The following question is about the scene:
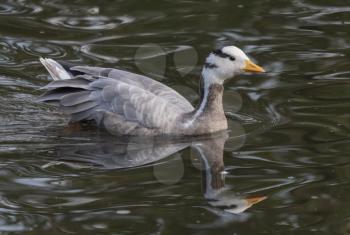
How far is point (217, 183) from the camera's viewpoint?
8281 mm

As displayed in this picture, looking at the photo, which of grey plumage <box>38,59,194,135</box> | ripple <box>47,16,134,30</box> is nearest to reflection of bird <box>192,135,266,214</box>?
grey plumage <box>38,59,194,135</box>

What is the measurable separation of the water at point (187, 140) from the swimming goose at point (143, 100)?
19 cm

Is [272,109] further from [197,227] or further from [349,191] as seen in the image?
[197,227]

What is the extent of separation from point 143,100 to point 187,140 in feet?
2.17

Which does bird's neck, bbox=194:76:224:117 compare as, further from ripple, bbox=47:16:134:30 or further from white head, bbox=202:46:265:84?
ripple, bbox=47:16:134:30

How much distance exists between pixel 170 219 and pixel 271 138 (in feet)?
8.14

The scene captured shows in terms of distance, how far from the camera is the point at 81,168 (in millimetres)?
8695

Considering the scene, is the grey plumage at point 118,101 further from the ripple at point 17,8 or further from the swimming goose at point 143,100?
the ripple at point 17,8

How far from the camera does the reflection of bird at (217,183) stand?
7738 mm

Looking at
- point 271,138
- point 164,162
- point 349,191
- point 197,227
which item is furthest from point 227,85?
point 197,227

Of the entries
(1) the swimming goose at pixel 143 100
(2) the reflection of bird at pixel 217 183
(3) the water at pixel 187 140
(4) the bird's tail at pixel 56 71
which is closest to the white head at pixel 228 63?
(1) the swimming goose at pixel 143 100

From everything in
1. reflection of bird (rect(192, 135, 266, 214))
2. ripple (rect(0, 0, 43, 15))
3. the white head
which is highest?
ripple (rect(0, 0, 43, 15))

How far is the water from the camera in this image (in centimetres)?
750

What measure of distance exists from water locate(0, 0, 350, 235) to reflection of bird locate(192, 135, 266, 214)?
2 centimetres
